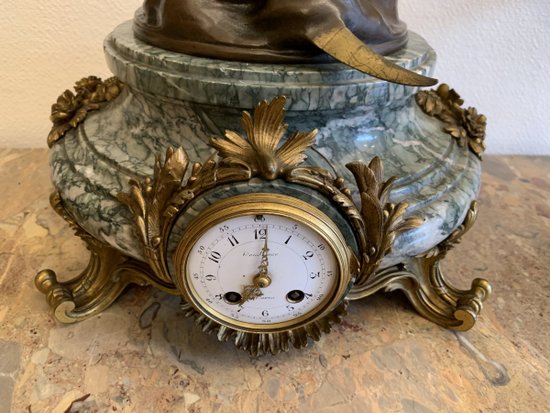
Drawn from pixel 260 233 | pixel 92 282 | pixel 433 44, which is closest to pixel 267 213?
pixel 260 233

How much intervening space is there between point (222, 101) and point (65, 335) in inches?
17.1

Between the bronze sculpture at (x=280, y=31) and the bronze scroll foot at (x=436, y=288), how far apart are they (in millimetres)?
313

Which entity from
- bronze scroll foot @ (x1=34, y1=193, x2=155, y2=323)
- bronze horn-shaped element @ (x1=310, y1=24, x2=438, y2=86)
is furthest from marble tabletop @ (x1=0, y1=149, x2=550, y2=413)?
bronze horn-shaped element @ (x1=310, y1=24, x2=438, y2=86)

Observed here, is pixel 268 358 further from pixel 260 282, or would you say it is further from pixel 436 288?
pixel 436 288

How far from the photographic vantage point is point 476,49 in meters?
1.21

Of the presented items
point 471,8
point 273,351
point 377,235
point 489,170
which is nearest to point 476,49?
point 471,8

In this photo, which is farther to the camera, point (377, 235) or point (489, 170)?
point (489, 170)

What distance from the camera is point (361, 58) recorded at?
558 mm

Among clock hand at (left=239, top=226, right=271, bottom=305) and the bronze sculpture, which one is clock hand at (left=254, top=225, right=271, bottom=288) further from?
the bronze sculpture

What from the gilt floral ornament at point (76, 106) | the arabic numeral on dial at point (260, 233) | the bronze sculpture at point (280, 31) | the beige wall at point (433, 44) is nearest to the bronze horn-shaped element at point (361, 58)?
the bronze sculpture at point (280, 31)

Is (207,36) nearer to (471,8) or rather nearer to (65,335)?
(65,335)

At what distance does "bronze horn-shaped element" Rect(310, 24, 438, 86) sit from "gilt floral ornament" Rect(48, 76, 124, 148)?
0.39m

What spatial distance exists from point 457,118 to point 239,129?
0.41 m

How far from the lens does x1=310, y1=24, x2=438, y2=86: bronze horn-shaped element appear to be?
1.82 ft
